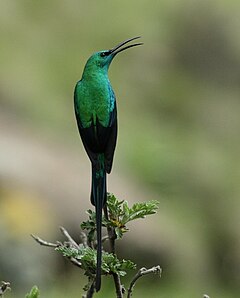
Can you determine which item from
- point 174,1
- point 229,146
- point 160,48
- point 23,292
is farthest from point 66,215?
point 174,1

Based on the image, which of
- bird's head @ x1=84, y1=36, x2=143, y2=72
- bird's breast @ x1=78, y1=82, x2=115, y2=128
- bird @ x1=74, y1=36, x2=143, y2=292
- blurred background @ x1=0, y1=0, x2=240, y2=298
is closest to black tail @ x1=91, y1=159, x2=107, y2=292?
bird @ x1=74, y1=36, x2=143, y2=292

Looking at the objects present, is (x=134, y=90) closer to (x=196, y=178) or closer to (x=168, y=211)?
(x=196, y=178)

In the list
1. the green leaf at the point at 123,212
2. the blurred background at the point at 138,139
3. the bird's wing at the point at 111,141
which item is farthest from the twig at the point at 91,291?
the blurred background at the point at 138,139

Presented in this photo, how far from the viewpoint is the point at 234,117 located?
1278 cm

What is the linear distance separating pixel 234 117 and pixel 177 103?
0.93m

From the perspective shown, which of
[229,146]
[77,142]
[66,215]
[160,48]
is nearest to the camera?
[66,215]

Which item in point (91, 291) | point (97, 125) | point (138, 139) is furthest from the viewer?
point (138, 139)

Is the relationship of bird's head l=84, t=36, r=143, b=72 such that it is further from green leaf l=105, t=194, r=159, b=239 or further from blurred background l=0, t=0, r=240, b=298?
blurred background l=0, t=0, r=240, b=298

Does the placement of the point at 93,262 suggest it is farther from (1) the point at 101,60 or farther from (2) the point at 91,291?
(1) the point at 101,60

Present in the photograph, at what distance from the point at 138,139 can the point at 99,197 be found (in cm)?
896

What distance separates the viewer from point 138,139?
10719 mm

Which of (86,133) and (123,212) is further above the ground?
(86,133)

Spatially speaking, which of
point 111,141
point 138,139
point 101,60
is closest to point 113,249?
point 111,141

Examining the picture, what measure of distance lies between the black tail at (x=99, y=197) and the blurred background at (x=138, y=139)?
4.62 metres
